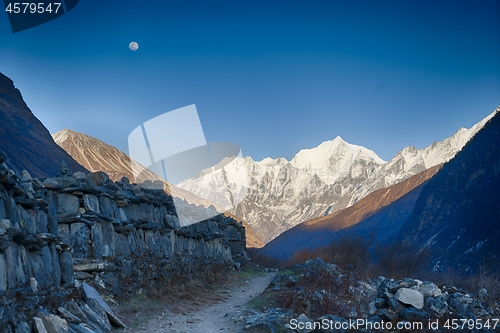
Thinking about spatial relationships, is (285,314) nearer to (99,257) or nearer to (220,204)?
(99,257)

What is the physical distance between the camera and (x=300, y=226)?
104 m

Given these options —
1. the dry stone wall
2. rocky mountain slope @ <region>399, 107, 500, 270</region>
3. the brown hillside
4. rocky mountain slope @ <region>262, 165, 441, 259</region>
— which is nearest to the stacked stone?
the dry stone wall

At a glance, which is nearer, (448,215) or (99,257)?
(99,257)

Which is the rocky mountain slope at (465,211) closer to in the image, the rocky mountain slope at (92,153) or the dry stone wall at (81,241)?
the dry stone wall at (81,241)

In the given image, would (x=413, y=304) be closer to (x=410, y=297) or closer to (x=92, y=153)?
(x=410, y=297)

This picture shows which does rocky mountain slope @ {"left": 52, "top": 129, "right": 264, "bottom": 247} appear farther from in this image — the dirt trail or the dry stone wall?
the dirt trail

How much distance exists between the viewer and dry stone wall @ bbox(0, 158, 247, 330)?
6.55 meters

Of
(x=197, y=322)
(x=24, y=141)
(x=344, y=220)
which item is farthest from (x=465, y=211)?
(x=24, y=141)

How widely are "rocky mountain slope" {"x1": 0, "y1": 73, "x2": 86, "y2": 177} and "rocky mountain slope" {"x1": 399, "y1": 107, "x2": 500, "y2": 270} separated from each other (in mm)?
40648

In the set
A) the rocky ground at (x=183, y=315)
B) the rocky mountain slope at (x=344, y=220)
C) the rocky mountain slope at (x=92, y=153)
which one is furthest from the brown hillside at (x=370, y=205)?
the rocky ground at (x=183, y=315)

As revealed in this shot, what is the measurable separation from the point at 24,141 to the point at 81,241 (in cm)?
4958

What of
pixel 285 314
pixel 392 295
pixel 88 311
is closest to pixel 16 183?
pixel 88 311

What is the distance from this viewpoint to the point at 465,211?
47.2m

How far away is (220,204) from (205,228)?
22905mm
